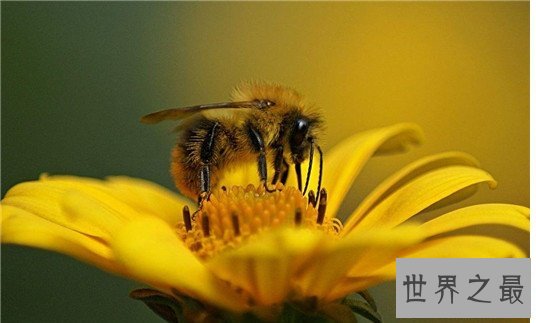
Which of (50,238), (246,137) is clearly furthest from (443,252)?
(50,238)

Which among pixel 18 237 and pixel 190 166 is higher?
pixel 190 166

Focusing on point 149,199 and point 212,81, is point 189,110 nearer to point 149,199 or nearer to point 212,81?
point 149,199

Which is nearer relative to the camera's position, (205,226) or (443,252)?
(443,252)

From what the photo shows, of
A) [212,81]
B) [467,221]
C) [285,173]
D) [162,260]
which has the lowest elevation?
[162,260]

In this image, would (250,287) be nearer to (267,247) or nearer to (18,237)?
(267,247)

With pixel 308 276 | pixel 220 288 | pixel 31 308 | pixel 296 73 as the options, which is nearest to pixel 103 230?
pixel 220 288

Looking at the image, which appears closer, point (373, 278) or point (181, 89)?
point (373, 278)

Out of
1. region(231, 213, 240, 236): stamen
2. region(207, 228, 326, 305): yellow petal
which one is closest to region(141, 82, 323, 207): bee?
region(231, 213, 240, 236): stamen
